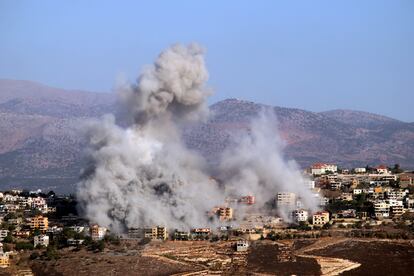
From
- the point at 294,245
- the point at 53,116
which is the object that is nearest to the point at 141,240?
the point at 294,245

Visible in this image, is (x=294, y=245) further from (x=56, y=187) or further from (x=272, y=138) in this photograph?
A: (x=56, y=187)

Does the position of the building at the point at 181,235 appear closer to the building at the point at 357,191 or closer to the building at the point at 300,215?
the building at the point at 300,215

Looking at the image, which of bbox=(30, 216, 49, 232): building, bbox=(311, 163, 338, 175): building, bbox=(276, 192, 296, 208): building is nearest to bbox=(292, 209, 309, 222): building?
bbox=(276, 192, 296, 208): building

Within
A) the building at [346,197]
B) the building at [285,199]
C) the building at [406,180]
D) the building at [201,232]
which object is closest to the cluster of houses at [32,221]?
the building at [201,232]

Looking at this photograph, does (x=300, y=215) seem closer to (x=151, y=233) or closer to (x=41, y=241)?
(x=151, y=233)

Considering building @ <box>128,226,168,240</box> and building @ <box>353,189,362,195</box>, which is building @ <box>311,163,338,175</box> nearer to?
building @ <box>353,189,362,195</box>
